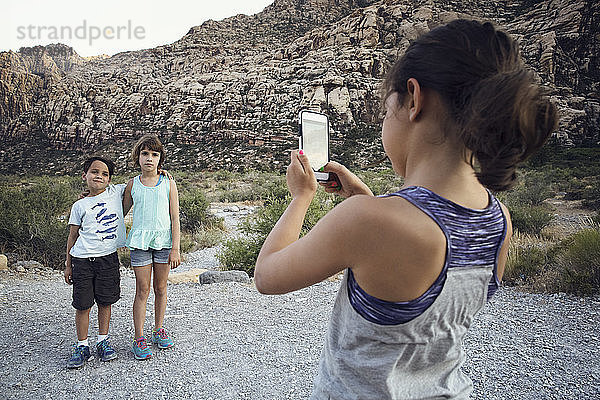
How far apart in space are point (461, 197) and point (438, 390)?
411 mm

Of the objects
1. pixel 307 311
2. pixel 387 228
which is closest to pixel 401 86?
pixel 387 228

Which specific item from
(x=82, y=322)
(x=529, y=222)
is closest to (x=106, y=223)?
(x=82, y=322)

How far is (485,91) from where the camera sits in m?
0.76

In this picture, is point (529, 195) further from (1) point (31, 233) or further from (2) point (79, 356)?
(2) point (79, 356)

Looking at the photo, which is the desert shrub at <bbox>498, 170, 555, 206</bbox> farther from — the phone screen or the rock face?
the rock face

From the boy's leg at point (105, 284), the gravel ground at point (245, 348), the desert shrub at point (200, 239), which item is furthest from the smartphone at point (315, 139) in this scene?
the desert shrub at point (200, 239)

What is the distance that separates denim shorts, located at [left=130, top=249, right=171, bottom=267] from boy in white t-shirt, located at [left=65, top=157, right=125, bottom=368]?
0.16 metres

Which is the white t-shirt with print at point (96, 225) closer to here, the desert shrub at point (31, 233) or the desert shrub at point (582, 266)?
the desert shrub at point (31, 233)

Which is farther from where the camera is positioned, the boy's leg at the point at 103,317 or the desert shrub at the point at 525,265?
the desert shrub at the point at 525,265

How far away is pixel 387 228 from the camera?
731mm

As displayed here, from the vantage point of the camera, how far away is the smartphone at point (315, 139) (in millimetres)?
1258

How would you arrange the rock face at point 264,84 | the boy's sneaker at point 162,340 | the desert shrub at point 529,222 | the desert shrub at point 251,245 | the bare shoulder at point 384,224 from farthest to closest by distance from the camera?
the rock face at point 264,84 → the desert shrub at point 529,222 → the desert shrub at point 251,245 → the boy's sneaker at point 162,340 → the bare shoulder at point 384,224

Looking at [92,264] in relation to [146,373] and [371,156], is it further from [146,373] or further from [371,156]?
[371,156]

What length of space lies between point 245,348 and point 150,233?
Answer: 4.23 feet
